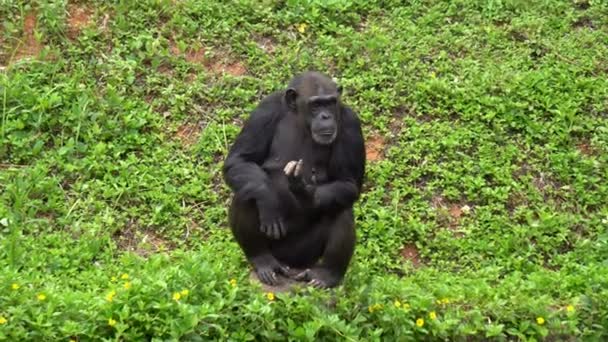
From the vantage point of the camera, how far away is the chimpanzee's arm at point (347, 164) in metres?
6.29

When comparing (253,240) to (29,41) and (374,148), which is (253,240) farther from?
(29,41)

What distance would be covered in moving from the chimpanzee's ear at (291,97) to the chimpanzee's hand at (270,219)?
705 millimetres

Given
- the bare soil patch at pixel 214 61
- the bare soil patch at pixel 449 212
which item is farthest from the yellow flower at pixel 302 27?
the bare soil patch at pixel 449 212

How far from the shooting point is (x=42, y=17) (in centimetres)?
995

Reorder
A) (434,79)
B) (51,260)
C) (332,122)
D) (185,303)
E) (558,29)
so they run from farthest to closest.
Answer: (558,29) < (434,79) < (51,260) < (332,122) < (185,303)

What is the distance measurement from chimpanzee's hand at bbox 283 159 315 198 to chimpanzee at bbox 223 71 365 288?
0.02 metres

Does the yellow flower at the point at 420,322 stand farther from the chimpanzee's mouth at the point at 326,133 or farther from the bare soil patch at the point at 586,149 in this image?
the bare soil patch at the point at 586,149

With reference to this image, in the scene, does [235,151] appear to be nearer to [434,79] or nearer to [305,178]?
[305,178]

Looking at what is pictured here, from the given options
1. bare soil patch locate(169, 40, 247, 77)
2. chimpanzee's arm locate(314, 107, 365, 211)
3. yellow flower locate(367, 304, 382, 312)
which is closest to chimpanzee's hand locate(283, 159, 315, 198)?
chimpanzee's arm locate(314, 107, 365, 211)

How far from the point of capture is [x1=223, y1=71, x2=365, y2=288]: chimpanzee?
20.5 ft

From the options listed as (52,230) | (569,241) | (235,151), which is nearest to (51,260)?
(52,230)

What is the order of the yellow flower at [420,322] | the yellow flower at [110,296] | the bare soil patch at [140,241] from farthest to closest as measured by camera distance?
1. the bare soil patch at [140,241]
2. the yellow flower at [420,322]
3. the yellow flower at [110,296]

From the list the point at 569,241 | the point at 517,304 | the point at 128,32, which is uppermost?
the point at 128,32

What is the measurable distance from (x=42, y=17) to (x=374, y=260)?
419 centimetres
